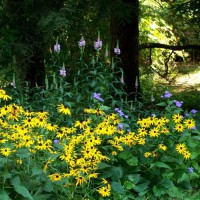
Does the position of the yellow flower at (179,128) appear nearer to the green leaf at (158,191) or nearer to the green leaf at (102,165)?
the green leaf at (158,191)

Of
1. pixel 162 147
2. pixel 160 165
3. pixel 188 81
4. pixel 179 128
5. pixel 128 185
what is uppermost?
pixel 179 128

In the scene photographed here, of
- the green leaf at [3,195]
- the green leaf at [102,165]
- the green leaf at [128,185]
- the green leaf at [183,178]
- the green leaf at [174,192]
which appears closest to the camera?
the green leaf at [3,195]

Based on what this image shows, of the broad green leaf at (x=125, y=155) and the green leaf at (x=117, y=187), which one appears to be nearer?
the green leaf at (x=117, y=187)

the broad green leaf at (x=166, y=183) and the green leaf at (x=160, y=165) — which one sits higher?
the green leaf at (x=160, y=165)

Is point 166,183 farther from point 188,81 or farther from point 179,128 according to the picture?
point 188,81

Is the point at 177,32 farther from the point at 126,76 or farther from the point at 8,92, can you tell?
the point at 8,92

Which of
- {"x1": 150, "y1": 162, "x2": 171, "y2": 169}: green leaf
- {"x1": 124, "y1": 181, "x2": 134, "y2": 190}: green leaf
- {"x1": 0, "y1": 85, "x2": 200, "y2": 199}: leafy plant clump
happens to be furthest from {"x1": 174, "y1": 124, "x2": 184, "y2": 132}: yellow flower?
{"x1": 124, "y1": 181, "x2": 134, "y2": 190}: green leaf

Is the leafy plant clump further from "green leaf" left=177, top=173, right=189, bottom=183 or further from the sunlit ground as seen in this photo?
the sunlit ground

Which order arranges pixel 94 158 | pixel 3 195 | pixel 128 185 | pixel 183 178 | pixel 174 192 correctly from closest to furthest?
1. pixel 3 195
2. pixel 94 158
3. pixel 128 185
4. pixel 174 192
5. pixel 183 178

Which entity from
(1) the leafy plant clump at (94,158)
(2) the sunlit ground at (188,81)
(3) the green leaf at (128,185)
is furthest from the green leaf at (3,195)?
(2) the sunlit ground at (188,81)

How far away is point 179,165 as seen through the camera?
12.8 feet

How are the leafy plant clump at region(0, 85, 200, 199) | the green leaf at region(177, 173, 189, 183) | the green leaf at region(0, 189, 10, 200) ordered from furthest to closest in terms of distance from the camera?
the green leaf at region(177, 173, 189, 183) < the leafy plant clump at region(0, 85, 200, 199) < the green leaf at region(0, 189, 10, 200)

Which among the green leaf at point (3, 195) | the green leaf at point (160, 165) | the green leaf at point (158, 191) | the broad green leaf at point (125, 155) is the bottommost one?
the green leaf at point (158, 191)

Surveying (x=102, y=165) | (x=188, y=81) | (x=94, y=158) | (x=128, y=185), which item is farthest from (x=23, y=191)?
(x=188, y=81)
